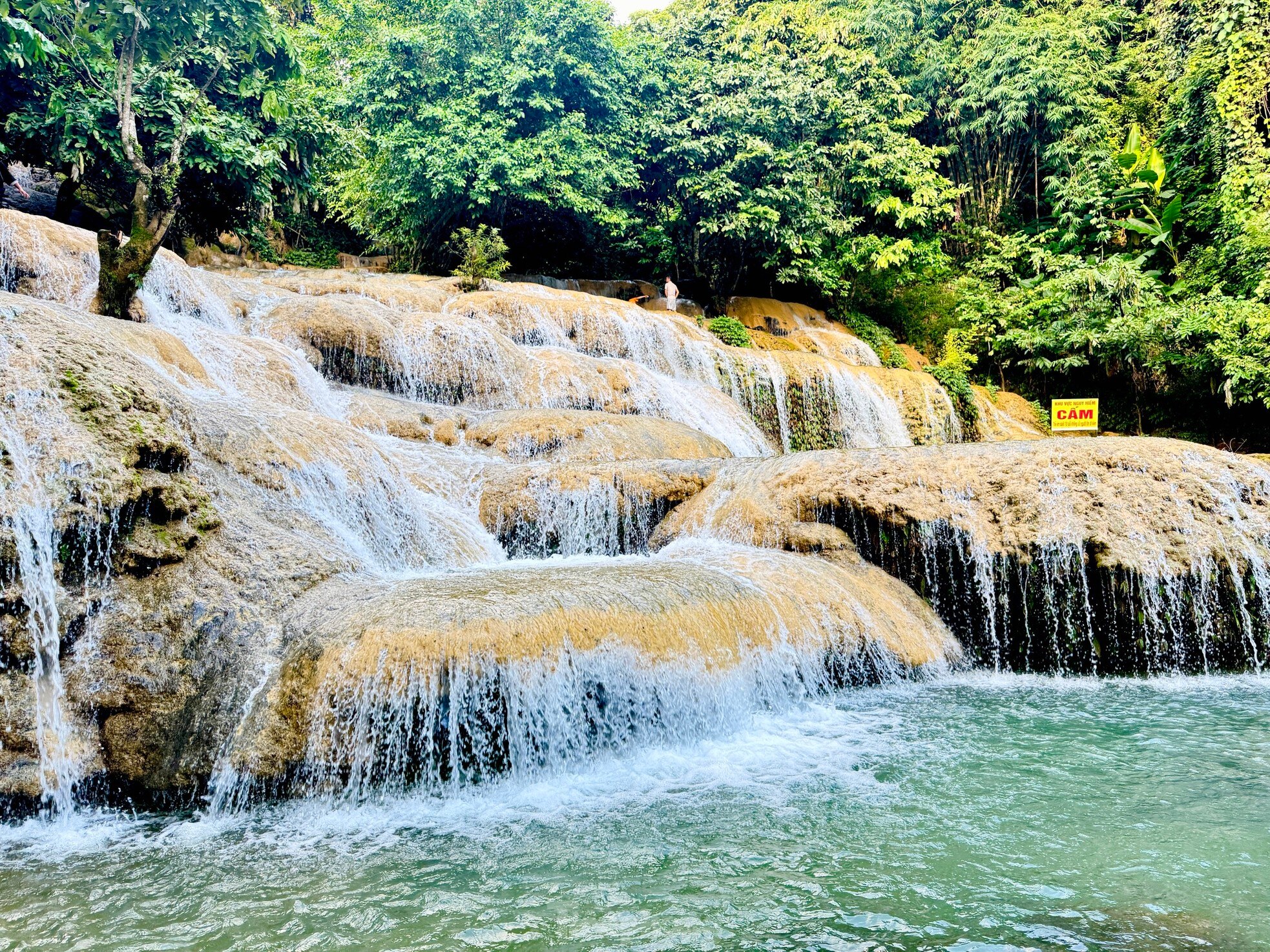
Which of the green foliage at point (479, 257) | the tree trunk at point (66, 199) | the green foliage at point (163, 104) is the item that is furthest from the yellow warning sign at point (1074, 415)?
the tree trunk at point (66, 199)

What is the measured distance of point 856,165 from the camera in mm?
20500

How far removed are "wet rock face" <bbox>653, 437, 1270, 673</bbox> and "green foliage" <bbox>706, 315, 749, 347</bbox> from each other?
9914 millimetres

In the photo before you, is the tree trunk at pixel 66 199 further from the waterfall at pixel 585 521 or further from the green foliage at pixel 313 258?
the waterfall at pixel 585 521

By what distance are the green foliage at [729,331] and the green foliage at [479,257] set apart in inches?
185

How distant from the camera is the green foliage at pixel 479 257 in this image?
14370 mm

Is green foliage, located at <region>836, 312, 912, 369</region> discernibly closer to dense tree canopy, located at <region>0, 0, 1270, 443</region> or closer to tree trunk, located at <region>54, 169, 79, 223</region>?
dense tree canopy, located at <region>0, 0, 1270, 443</region>

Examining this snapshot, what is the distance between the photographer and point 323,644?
13.6 ft

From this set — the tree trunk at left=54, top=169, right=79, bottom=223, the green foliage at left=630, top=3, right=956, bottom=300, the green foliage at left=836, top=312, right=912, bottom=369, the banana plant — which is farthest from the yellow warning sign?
the tree trunk at left=54, top=169, right=79, bottom=223

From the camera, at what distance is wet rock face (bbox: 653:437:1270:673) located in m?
6.14

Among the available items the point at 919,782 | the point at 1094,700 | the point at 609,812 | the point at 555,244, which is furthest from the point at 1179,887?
the point at 555,244

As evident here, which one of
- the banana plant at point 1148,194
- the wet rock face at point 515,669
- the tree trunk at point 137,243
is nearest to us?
the wet rock face at point 515,669

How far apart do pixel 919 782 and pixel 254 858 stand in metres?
3.21

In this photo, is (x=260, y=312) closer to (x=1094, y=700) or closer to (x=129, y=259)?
(x=129, y=259)

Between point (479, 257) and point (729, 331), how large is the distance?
5.55 m
